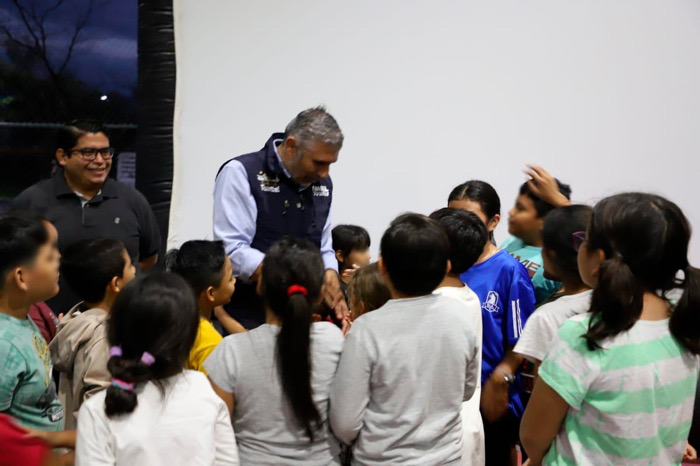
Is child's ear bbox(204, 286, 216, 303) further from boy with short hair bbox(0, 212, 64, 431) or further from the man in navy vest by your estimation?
boy with short hair bbox(0, 212, 64, 431)

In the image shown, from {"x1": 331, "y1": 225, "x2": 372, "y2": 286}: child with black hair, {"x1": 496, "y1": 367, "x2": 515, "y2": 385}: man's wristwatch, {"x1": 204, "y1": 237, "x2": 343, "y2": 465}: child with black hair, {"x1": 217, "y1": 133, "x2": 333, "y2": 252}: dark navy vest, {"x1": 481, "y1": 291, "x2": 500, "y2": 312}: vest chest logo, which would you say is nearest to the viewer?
{"x1": 204, "y1": 237, "x2": 343, "y2": 465}: child with black hair

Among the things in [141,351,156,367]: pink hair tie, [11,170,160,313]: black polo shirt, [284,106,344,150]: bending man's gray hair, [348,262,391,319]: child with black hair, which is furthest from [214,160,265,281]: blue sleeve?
[141,351,156,367]: pink hair tie

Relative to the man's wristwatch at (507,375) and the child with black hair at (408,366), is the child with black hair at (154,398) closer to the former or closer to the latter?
the child with black hair at (408,366)

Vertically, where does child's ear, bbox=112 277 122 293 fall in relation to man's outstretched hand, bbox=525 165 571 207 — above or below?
below

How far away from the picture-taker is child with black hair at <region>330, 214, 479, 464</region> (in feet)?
4.99

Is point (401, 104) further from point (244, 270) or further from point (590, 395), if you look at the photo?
point (590, 395)

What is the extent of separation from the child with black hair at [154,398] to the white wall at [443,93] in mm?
1960

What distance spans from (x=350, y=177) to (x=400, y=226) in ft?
6.09

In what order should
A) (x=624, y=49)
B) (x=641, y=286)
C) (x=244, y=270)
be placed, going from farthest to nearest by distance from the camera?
(x=624, y=49), (x=244, y=270), (x=641, y=286)

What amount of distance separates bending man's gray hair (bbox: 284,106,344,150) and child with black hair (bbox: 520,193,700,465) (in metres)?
1.00

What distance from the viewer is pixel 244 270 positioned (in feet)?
7.02

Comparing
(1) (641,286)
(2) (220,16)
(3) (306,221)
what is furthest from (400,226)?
(2) (220,16)

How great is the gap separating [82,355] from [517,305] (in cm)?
120

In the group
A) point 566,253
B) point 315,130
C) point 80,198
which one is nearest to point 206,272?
point 315,130
